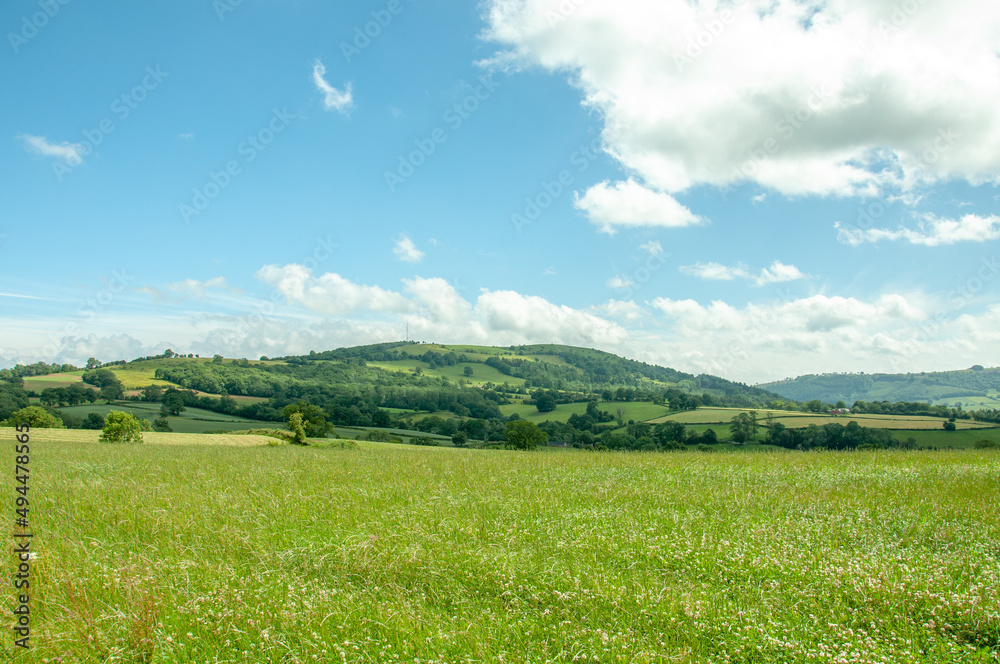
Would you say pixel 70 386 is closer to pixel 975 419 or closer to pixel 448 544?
pixel 448 544

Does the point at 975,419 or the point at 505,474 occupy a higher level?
the point at 505,474

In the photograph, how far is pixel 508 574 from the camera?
5164mm

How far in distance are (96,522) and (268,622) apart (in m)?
4.70

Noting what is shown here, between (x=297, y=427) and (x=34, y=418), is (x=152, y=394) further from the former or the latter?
(x=297, y=427)

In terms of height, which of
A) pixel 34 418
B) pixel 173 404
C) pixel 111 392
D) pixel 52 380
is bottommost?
pixel 173 404

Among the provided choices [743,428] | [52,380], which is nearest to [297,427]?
[743,428]

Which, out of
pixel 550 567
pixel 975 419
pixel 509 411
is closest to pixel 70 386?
pixel 509 411

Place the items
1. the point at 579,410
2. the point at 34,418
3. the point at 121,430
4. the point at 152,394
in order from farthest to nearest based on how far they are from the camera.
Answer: the point at 579,410 → the point at 152,394 → the point at 34,418 → the point at 121,430

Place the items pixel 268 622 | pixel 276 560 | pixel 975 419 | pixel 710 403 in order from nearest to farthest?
pixel 268 622 < pixel 276 560 < pixel 975 419 < pixel 710 403

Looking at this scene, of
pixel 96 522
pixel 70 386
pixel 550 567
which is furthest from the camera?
pixel 70 386

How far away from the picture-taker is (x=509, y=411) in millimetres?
110625

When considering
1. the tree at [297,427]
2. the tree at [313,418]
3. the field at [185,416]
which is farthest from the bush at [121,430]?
the field at [185,416]

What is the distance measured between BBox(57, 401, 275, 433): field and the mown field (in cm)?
6809

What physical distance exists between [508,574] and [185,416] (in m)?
87.6
